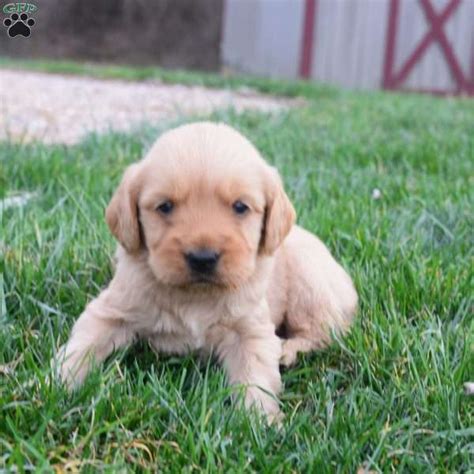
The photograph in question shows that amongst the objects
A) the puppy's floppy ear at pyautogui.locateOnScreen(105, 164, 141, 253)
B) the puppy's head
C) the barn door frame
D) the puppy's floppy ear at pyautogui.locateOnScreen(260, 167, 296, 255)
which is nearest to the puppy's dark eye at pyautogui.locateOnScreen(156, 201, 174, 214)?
the puppy's head

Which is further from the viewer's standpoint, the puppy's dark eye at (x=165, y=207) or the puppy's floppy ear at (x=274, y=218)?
the puppy's floppy ear at (x=274, y=218)

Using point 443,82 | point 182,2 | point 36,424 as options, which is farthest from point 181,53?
point 36,424

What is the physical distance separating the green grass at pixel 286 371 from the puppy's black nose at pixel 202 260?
331mm

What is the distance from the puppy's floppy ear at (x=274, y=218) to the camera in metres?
2.84

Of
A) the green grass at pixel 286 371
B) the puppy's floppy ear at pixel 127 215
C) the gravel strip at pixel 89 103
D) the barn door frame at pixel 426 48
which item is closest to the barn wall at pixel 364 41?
the barn door frame at pixel 426 48

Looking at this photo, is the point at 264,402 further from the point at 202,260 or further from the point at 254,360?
the point at 202,260

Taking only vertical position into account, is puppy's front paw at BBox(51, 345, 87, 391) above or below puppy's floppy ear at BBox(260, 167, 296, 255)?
below

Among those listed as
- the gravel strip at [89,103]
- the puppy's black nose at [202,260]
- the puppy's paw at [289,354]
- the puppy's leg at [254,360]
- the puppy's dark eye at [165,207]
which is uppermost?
the puppy's dark eye at [165,207]

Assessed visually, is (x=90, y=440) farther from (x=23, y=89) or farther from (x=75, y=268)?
(x=23, y=89)

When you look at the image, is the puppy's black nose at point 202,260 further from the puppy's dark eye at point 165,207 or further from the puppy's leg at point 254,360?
the puppy's leg at point 254,360

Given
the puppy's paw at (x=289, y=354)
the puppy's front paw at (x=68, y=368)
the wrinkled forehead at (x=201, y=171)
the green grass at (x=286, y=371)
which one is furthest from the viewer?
the puppy's paw at (x=289, y=354)

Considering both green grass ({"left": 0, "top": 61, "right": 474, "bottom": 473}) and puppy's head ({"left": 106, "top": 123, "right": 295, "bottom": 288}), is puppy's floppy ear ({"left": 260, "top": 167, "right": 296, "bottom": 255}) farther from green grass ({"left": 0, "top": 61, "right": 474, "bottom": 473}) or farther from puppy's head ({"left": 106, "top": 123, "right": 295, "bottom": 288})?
green grass ({"left": 0, "top": 61, "right": 474, "bottom": 473})

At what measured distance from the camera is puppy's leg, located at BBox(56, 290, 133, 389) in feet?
8.23

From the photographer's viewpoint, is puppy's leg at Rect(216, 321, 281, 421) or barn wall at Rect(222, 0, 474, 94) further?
barn wall at Rect(222, 0, 474, 94)
